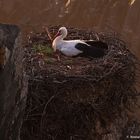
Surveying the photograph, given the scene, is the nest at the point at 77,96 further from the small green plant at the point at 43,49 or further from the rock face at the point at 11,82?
the rock face at the point at 11,82

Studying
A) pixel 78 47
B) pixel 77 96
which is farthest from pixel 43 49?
pixel 77 96

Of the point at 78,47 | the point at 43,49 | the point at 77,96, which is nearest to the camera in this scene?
the point at 77,96

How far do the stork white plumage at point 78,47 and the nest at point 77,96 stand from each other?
0.13 meters

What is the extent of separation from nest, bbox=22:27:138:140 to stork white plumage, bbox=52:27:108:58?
0.13 meters

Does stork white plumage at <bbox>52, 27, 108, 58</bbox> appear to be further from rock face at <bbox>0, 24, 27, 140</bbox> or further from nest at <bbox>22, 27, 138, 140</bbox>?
rock face at <bbox>0, 24, 27, 140</bbox>

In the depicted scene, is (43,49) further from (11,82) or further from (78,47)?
(11,82)

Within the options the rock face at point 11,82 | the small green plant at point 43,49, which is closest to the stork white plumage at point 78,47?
the small green plant at point 43,49

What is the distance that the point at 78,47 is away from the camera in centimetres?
372

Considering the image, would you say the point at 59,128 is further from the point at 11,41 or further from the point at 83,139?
the point at 11,41

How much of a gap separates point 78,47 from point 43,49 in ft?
0.99

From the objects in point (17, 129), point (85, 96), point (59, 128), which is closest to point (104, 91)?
point (85, 96)

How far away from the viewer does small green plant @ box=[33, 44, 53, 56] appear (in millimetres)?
3753

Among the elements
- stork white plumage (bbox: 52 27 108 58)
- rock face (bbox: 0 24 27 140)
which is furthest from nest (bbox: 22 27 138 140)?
rock face (bbox: 0 24 27 140)

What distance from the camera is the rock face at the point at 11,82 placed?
1.12m
